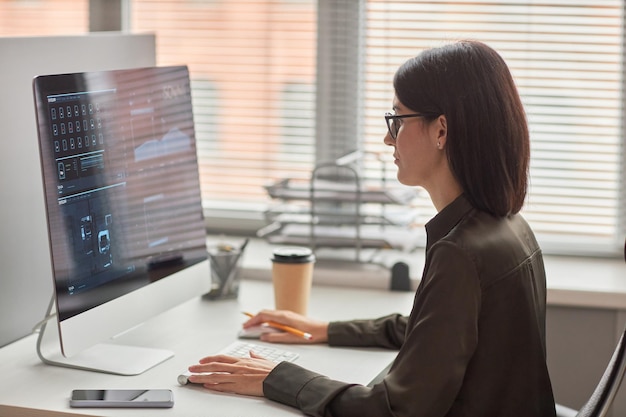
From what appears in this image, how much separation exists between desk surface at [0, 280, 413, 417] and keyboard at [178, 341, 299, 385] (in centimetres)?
3

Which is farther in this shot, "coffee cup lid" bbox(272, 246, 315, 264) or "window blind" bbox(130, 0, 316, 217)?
"window blind" bbox(130, 0, 316, 217)

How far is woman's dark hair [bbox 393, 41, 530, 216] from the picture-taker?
1.61m

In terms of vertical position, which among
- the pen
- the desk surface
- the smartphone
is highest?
the smartphone

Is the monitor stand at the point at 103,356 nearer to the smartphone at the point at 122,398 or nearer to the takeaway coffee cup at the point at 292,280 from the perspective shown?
the smartphone at the point at 122,398

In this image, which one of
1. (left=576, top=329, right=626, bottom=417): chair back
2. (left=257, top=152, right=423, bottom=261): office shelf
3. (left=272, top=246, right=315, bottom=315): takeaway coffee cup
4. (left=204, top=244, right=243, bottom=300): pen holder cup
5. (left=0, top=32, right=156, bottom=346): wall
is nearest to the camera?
(left=576, top=329, right=626, bottom=417): chair back

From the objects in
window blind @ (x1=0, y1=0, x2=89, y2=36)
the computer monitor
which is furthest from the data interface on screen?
window blind @ (x1=0, y1=0, x2=89, y2=36)

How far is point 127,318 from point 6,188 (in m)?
0.37

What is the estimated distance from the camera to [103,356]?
1866mm

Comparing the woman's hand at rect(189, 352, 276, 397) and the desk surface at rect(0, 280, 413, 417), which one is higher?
the woman's hand at rect(189, 352, 276, 397)

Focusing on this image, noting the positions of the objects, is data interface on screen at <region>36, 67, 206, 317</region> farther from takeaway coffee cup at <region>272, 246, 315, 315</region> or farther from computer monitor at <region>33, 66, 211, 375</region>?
takeaway coffee cup at <region>272, 246, 315, 315</region>

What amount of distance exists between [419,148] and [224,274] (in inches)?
31.2

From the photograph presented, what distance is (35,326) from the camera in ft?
6.38

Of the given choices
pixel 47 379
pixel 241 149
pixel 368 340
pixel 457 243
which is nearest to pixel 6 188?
pixel 47 379

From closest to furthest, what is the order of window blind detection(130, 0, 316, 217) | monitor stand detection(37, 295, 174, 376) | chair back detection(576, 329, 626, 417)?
chair back detection(576, 329, 626, 417) → monitor stand detection(37, 295, 174, 376) → window blind detection(130, 0, 316, 217)
